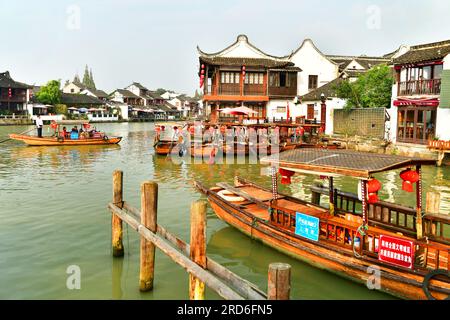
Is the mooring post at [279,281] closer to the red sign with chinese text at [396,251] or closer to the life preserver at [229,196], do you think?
the red sign with chinese text at [396,251]

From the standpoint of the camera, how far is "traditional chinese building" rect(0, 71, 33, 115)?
64.9m

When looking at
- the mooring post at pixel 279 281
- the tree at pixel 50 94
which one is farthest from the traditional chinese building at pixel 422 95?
the tree at pixel 50 94

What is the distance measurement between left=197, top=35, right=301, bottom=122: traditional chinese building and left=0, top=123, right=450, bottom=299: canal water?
1523 centimetres

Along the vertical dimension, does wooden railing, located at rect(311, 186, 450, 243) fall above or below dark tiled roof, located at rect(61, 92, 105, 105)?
below

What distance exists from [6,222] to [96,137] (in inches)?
899

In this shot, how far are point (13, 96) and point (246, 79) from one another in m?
47.9

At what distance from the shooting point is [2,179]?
18828 mm

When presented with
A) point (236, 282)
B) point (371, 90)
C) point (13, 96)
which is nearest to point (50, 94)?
point (13, 96)

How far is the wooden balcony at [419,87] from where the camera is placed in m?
23.4

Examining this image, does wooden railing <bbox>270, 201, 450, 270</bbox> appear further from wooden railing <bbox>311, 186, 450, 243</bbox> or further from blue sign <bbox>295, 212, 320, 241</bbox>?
wooden railing <bbox>311, 186, 450, 243</bbox>

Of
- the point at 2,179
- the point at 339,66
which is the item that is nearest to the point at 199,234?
the point at 2,179

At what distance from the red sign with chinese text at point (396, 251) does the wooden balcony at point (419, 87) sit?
1956 cm

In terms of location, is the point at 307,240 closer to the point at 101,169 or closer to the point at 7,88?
the point at 101,169

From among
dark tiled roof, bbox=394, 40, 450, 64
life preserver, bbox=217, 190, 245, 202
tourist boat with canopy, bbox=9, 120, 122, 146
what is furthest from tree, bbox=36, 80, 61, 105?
life preserver, bbox=217, 190, 245, 202
